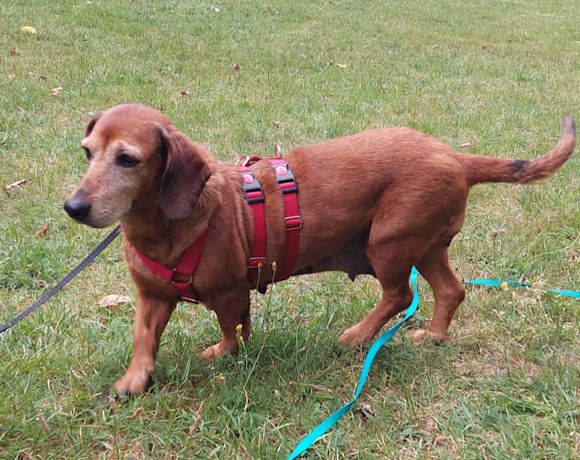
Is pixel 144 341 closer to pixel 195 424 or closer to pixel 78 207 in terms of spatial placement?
pixel 195 424

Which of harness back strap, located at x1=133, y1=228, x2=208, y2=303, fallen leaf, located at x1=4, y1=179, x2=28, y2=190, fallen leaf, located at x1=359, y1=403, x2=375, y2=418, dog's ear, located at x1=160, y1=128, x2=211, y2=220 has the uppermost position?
dog's ear, located at x1=160, y1=128, x2=211, y2=220

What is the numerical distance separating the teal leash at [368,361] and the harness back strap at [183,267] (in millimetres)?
825

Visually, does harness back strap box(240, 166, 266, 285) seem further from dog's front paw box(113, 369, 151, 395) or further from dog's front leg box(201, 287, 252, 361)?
dog's front paw box(113, 369, 151, 395)

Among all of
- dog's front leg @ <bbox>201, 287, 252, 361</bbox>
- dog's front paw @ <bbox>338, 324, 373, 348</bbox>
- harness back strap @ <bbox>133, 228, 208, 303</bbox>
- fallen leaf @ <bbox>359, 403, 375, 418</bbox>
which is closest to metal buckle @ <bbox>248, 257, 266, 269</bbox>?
dog's front leg @ <bbox>201, 287, 252, 361</bbox>

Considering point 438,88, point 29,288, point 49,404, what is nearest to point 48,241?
point 29,288

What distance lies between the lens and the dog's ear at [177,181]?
8.61 ft

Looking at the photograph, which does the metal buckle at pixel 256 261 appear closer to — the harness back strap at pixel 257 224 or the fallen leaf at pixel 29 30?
the harness back strap at pixel 257 224

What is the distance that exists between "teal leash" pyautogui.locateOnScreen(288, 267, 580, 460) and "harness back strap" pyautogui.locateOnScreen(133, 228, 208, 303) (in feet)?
2.71

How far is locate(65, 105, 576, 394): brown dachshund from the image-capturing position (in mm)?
2631

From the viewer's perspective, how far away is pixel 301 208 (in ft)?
10.0

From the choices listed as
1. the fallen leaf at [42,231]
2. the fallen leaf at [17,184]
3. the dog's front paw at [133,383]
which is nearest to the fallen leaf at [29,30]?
the fallen leaf at [17,184]

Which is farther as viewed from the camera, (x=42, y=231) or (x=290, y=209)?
(x=42, y=231)

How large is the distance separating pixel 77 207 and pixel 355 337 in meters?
1.62

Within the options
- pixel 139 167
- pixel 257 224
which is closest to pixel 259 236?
pixel 257 224
